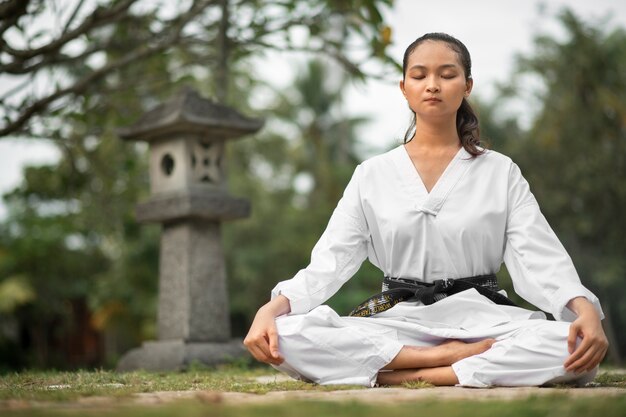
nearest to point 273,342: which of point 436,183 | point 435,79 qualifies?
point 436,183

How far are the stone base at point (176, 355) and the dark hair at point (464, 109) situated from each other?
238cm

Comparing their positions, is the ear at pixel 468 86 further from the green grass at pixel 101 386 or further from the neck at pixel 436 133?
the green grass at pixel 101 386

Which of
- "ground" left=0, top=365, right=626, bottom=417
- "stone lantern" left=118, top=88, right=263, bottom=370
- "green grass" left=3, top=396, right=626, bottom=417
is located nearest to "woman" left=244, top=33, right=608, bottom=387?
"ground" left=0, top=365, right=626, bottom=417

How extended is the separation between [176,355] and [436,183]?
8.51ft

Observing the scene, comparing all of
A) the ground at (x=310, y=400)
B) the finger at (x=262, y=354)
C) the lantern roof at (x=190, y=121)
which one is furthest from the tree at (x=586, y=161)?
the finger at (x=262, y=354)

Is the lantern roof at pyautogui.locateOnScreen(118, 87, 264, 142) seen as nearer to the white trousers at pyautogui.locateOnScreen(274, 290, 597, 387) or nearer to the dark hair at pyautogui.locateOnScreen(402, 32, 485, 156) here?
the dark hair at pyautogui.locateOnScreen(402, 32, 485, 156)

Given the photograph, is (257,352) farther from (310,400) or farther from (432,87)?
(432,87)

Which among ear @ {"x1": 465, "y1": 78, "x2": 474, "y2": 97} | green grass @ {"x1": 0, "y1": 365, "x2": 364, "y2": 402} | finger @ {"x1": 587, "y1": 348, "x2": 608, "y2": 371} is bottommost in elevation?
green grass @ {"x1": 0, "y1": 365, "x2": 364, "y2": 402}

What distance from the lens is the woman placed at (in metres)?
3.05

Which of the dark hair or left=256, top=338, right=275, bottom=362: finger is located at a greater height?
the dark hair

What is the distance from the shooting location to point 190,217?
5.78 m

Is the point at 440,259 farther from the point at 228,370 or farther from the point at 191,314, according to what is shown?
the point at 191,314

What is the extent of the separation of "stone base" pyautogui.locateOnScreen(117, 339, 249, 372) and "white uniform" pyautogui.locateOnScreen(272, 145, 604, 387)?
2103 mm

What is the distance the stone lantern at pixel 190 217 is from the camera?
5.53 metres
